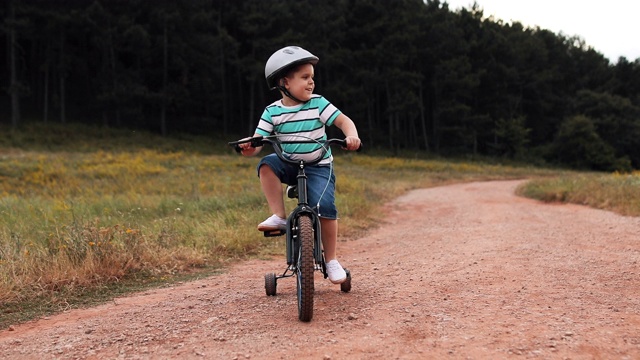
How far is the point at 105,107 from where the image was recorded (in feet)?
131

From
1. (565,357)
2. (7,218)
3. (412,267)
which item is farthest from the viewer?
(7,218)

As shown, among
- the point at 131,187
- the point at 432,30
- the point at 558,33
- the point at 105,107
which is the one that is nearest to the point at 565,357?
the point at 131,187

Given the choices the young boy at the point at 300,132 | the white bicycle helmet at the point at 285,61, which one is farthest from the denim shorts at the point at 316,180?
the white bicycle helmet at the point at 285,61

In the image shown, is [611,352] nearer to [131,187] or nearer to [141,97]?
[131,187]

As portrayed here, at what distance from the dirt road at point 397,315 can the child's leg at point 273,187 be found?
0.70 meters

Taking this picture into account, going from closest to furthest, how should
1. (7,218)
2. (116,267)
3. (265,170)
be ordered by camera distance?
(265,170), (116,267), (7,218)

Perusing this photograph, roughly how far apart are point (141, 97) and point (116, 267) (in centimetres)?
3766

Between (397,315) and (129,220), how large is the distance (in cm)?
593

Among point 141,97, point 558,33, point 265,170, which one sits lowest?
point 265,170

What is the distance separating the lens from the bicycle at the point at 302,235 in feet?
11.6

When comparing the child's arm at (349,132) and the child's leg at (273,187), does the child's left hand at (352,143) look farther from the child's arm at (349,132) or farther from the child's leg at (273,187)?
the child's leg at (273,187)

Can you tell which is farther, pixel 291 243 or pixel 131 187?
pixel 131 187

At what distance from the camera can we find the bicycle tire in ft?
11.5

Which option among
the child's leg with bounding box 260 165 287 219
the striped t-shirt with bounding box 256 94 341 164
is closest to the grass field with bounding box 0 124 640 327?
the child's leg with bounding box 260 165 287 219
